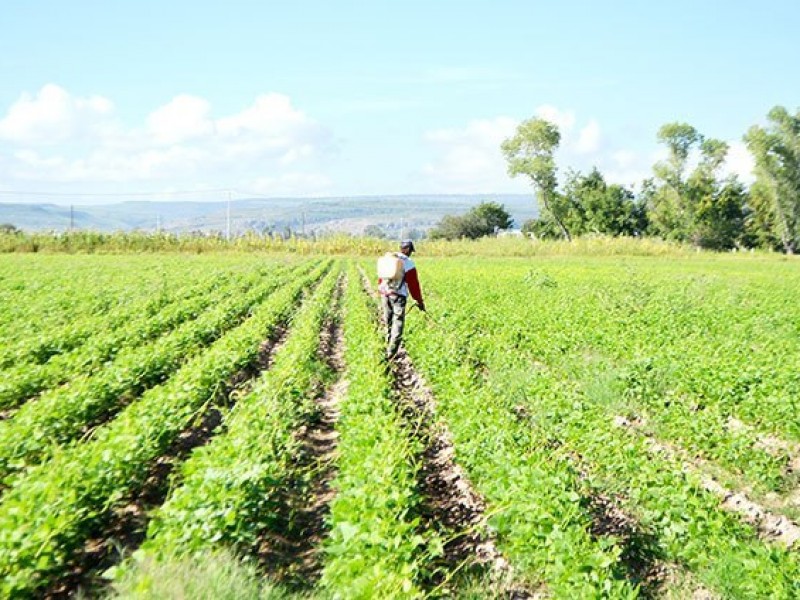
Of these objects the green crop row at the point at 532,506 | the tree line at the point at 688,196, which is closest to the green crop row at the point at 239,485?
the green crop row at the point at 532,506

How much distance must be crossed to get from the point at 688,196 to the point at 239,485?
76059 millimetres

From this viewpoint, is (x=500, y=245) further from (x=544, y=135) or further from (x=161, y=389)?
(x=161, y=389)

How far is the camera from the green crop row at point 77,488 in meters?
3.98

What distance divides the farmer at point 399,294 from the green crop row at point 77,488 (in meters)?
4.17

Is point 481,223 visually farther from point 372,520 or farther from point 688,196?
point 372,520

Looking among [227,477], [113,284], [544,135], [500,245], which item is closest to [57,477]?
[227,477]

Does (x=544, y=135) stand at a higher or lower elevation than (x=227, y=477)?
higher

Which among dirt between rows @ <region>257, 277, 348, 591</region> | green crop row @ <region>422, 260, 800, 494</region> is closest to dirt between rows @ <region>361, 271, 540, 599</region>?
dirt between rows @ <region>257, 277, 348, 591</region>

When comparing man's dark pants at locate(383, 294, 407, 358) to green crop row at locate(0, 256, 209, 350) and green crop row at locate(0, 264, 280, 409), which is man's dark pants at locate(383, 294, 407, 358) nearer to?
green crop row at locate(0, 264, 280, 409)

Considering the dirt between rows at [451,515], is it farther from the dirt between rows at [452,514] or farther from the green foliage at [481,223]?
the green foliage at [481,223]

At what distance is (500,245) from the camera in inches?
2137

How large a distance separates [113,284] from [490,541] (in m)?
20.2

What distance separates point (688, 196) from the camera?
7275 centimetres

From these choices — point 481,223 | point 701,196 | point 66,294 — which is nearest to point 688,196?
point 701,196
